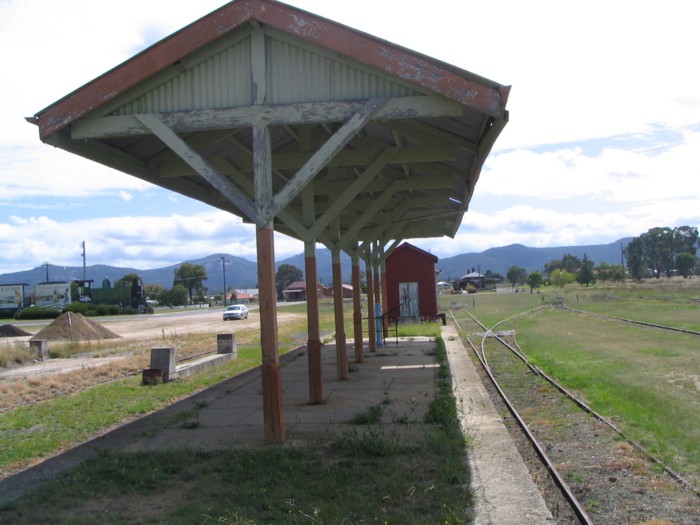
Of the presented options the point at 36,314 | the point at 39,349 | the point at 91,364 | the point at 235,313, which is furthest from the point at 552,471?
the point at 36,314

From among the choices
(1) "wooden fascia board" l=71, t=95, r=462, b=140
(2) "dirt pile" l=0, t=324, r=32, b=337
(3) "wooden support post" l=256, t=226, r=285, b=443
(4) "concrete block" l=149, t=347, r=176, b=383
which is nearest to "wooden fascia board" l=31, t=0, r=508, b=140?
(1) "wooden fascia board" l=71, t=95, r=462, b=140

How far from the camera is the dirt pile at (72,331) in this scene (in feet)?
93.8

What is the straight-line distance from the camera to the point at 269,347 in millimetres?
7977

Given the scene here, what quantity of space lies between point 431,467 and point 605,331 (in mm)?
19864

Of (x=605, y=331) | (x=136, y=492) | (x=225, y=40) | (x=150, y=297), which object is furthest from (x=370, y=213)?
(x=150, y=297)

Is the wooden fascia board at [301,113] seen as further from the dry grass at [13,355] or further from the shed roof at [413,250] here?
the shed roof at [413,250]

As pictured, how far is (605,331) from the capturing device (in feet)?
81.7

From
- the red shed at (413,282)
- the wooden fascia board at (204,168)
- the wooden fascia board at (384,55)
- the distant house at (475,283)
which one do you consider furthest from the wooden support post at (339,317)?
the distant house at (475,283)

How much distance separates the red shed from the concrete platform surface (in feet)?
57.2

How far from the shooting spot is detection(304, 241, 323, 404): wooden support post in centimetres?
1048

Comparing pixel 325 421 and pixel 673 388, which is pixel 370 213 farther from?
pixel 673 388

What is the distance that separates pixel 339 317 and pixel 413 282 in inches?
804

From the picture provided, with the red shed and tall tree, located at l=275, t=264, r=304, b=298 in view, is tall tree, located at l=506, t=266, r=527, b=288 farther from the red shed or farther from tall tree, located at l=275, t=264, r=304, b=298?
the red shed

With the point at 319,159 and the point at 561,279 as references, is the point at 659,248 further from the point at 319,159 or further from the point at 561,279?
the point at 319,159
